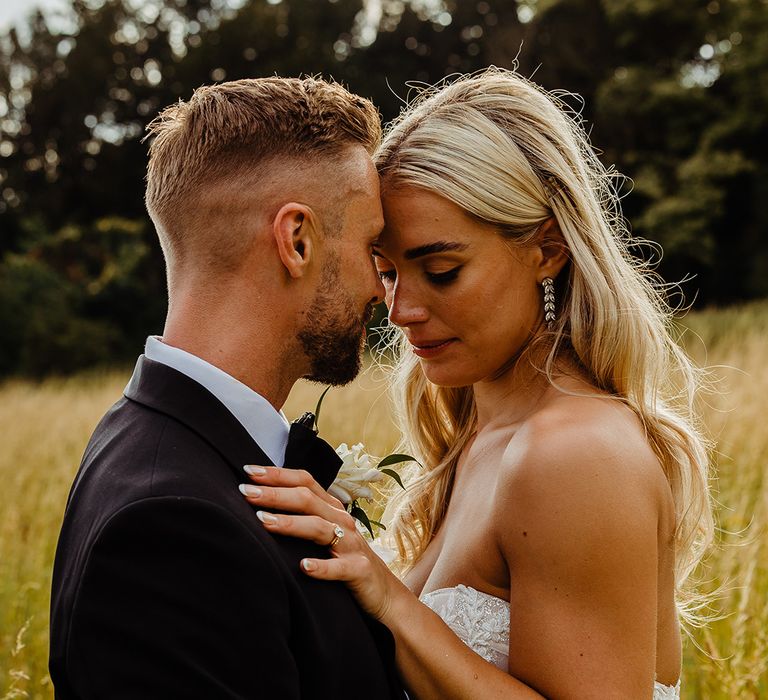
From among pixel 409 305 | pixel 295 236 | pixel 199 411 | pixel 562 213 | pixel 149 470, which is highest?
pixel 562 213

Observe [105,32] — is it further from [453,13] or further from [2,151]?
[453,13]

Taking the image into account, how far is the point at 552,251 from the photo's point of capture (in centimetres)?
276

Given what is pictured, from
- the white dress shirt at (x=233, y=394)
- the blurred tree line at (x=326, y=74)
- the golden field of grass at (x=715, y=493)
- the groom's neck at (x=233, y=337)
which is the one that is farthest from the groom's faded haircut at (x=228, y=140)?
the blurred tree line at (x=326, y=74)

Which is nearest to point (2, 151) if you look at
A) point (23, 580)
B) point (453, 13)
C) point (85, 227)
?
point (85, 227)

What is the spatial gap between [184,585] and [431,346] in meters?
1.38

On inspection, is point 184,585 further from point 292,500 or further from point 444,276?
point 444,276

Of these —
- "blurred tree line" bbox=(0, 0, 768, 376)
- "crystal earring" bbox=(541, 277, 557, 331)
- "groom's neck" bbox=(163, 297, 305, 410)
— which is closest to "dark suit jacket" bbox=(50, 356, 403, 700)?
"groom's neck" bbox=(163, 297, 305, 410)

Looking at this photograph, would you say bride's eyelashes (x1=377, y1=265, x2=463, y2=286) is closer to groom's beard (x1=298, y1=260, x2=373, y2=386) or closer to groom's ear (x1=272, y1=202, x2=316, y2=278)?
groom's beard (x1=298, y1=260, x2=373, y2=386)

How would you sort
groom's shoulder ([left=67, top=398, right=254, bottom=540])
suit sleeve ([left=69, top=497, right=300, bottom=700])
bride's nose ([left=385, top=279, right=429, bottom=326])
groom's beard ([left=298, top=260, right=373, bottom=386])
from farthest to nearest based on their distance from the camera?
bride's nose ([left=385, top=279, right=429, bottom=326]) → groom's beard ([left=298, top=260, right=373, bottom=386]) → groom's shoulder ([left=67, top=398, right=254, bottom=540]) → suit sleeve ([left=69, top=497, right=300, bottom=700])

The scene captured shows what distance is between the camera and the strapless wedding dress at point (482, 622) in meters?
2.47

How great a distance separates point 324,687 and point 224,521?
440 millimetres

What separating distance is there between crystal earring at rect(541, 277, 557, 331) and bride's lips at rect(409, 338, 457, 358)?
306mm

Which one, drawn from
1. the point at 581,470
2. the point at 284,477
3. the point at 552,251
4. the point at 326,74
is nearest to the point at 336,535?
the point at 284,477

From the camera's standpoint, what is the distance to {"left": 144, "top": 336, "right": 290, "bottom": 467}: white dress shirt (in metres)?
1.98
